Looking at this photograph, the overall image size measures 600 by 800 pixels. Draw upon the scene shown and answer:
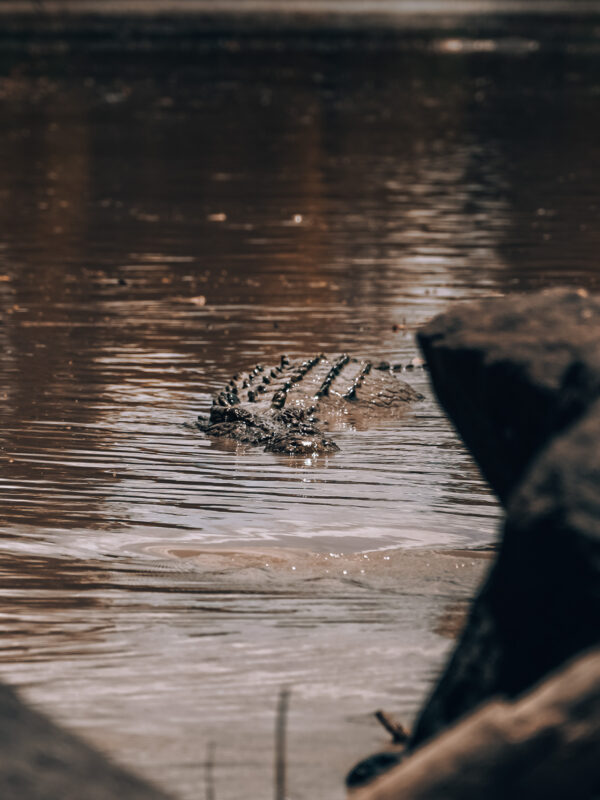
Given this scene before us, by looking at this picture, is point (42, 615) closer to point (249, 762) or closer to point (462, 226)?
point (249, 762)

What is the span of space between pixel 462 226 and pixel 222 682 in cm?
979

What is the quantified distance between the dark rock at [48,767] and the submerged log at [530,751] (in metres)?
0.52

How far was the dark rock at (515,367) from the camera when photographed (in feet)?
10.4

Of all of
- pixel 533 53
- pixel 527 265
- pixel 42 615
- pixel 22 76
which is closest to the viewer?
pixel 42 615

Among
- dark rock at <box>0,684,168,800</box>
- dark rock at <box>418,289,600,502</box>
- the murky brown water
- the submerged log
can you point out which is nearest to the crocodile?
the murky brown water

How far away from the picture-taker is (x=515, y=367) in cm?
327

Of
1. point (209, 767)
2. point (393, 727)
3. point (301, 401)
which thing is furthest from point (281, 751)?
point (301, 401)

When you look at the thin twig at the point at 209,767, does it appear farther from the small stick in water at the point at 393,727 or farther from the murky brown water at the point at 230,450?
the small stick in water at the point at 393,727

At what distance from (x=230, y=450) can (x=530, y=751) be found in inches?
162

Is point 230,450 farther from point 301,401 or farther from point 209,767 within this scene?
point 209,767

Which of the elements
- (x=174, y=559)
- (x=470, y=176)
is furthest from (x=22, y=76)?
(x=174, y=559)

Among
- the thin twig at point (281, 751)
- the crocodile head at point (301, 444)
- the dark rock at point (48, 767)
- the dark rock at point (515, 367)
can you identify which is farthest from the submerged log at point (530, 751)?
the crocodile head at point (301, 444)

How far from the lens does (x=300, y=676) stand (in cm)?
370

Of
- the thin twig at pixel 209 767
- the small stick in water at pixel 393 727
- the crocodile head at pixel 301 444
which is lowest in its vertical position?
the crocodile head at pixel 301 444
